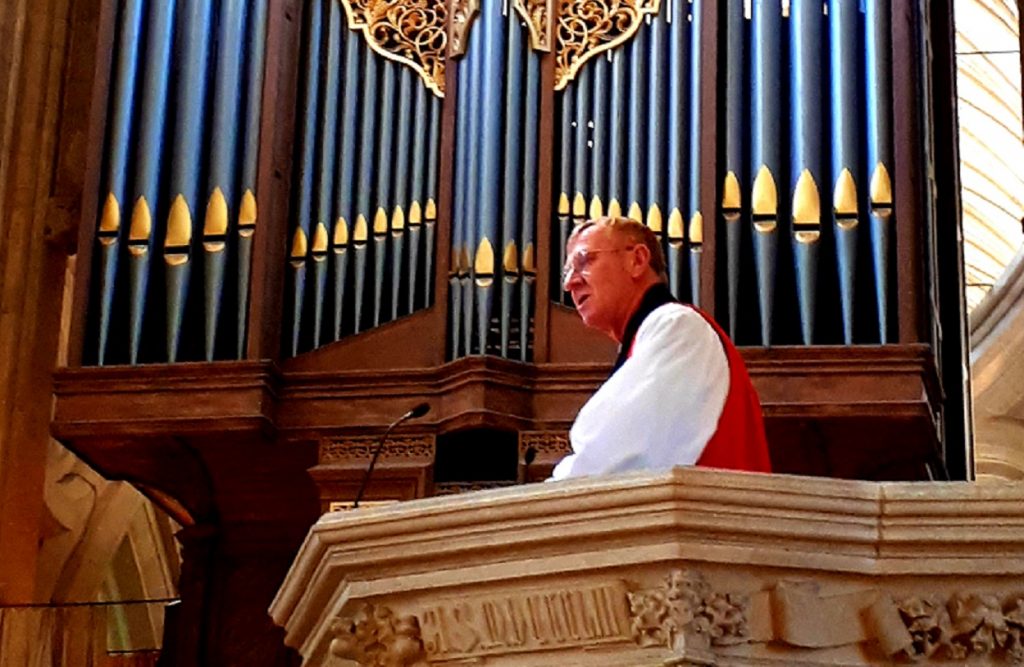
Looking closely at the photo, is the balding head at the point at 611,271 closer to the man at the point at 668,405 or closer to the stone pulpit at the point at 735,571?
the man at the point at 668,405

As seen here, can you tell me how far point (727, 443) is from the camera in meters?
5.36

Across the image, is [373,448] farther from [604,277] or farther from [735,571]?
[735,571]

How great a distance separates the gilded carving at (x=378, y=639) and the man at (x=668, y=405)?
46 centimetres

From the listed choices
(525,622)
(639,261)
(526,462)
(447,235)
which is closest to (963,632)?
(525,622)

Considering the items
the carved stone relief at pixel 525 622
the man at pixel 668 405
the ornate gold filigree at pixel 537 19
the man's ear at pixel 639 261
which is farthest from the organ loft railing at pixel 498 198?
the carved stone relief at pixel 525 622

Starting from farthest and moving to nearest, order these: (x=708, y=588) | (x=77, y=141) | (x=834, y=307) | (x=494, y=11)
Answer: (x=77, y=141) < (x=494, y=11) < (x=834, y=307) < (x=708, y=588)

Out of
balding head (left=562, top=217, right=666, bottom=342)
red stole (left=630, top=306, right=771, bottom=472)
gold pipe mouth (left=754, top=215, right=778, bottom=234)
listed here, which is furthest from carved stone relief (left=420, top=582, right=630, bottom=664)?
gold pipe mouth (left=754, top=215, right=778, bottom=234)

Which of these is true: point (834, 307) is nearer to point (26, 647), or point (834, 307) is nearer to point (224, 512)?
point (224, 512)

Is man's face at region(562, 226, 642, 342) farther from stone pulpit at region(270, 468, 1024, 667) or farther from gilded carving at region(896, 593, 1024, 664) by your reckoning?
gilded carving at region(896, 593, 1024, 664)

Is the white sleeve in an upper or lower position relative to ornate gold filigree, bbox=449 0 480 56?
lower

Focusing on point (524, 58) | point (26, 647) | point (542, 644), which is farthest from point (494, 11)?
point (542, 644)

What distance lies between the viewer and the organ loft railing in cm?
809

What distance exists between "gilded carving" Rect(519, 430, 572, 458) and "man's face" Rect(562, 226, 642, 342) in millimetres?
2044

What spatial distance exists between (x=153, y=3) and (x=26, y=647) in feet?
7.82
